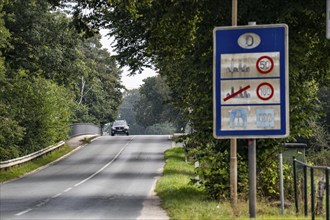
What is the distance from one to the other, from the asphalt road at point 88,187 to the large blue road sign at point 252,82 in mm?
6181

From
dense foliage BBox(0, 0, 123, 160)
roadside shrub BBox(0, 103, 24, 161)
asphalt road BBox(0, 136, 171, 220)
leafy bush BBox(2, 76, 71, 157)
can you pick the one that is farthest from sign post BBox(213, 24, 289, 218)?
leafy bush BBox(2, 76, 71, 157)

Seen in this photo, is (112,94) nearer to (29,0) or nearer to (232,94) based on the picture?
(29,0)

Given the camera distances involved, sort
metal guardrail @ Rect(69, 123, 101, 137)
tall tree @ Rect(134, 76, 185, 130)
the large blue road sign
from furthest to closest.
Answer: tall tree @ Rect(134, 76, 185, 130)
metal guardrail @ Rect(69, 123, 101, 137)
the large blue road sign

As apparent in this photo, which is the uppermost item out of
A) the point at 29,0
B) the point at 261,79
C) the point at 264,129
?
the point at 29,0

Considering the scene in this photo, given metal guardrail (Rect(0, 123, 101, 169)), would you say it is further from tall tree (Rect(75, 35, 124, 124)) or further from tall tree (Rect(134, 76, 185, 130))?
tall tree (Rect(134, 76, 185, 130))

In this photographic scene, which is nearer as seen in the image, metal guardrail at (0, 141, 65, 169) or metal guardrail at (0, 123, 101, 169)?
metal guardrail at (0, 141, 65, 169)

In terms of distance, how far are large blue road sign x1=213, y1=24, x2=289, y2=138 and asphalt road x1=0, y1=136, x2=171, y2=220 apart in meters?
6.18

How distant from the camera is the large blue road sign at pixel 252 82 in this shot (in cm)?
1085

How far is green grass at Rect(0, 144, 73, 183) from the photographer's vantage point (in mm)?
34759

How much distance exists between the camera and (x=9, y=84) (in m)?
34.5


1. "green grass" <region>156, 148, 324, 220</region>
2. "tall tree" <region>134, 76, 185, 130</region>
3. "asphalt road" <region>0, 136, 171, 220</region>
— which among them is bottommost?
"asphalt road" <region>0, 136, 171, 220</region>

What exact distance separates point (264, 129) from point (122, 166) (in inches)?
1167

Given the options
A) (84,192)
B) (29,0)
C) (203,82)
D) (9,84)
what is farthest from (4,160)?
(203,82)

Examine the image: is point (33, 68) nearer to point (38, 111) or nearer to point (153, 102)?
point (38, 111)
